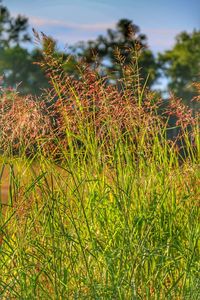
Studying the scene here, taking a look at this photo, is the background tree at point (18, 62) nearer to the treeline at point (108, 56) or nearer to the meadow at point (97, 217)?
the treeline at point (108, 56)

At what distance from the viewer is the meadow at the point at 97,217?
3189mm

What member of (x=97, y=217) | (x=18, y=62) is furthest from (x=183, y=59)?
(x=97, y=217)

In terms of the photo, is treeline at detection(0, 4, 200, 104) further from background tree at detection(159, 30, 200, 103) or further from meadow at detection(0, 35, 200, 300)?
meadow at detection(0, 35, 200, 300)

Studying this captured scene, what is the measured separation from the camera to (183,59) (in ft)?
73.4

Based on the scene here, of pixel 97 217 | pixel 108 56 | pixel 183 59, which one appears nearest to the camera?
pixel 97 217

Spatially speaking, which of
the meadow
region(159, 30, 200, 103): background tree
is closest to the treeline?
region(159, 30, 200, 103): background tree

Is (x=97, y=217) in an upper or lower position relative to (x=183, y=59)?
lower

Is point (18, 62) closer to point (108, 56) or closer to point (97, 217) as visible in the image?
point (108, 56)

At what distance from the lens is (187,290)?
329 cm

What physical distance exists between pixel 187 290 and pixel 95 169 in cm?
94

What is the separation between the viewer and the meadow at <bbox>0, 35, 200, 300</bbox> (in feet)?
10.5

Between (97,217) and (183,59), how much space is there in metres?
19.3

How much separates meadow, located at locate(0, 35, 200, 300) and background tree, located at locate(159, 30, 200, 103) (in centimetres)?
1646

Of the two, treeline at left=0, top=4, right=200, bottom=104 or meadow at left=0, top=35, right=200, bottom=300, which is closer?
meadow at left=0, top=35, right=200, bottom=300
